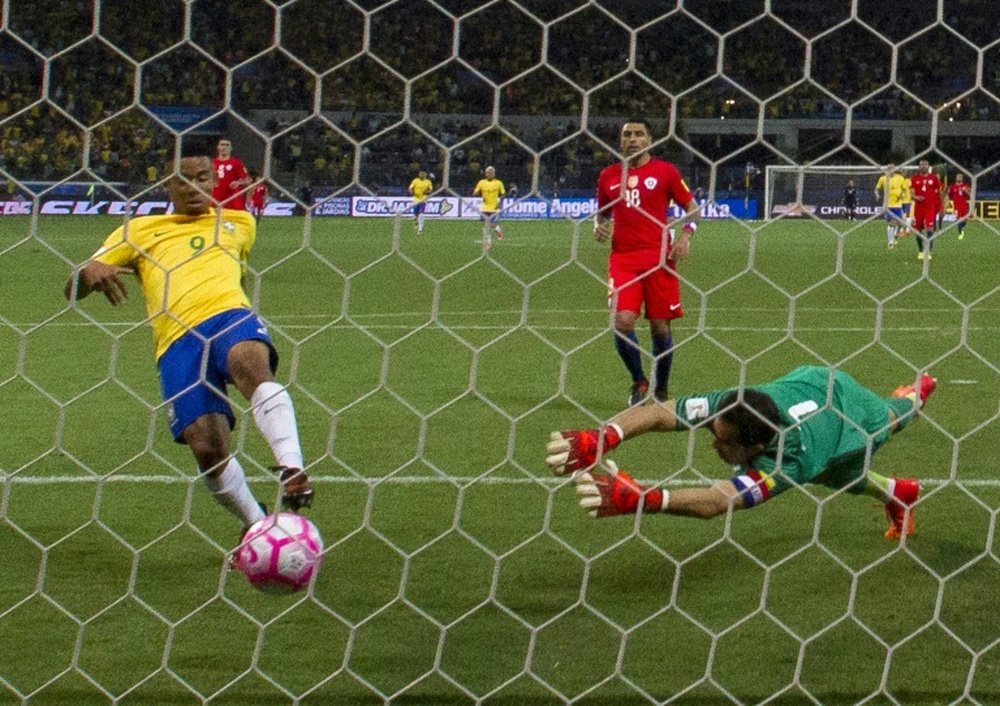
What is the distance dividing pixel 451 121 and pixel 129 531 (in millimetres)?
2703

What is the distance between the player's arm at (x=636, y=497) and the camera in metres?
3.55

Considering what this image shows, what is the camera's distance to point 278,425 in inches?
166

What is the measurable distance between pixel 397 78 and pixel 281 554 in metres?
1.17

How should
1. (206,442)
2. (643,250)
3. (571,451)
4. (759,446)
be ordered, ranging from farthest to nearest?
(643,250) < (206,442) < (759,446) < (571,451)

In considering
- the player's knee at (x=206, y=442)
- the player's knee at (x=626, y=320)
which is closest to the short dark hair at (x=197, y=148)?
the player's knee at (x=206, y=442)

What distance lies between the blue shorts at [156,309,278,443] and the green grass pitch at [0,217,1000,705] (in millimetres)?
178

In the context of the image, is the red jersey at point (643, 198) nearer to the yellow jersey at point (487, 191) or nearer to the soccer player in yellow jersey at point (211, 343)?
the yellow jersey at point (487, 191)

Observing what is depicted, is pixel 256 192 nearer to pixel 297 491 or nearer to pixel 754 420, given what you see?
pixel 297 491

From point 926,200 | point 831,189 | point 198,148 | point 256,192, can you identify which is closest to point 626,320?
point 926,200

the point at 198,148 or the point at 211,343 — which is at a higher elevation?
the point at 198,148

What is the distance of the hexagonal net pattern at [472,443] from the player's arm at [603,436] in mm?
148

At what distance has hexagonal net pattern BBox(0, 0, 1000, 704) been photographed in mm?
3365

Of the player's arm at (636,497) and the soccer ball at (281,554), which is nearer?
the soccer ball at (281,554)

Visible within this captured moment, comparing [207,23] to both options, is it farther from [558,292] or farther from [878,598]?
[558,292]
